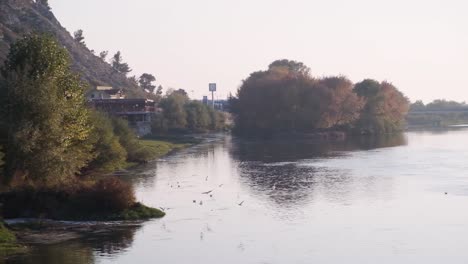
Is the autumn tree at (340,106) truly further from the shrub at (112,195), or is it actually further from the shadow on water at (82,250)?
the shadow on water at (82,250)

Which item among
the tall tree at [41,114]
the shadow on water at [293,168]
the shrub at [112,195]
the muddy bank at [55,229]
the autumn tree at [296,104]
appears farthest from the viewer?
the autumn tree at [296,104]

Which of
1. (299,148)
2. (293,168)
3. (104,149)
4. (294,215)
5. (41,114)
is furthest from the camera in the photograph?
(299,148)

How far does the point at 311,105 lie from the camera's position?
533 ft

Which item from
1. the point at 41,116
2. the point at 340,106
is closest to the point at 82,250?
the point at 41,116

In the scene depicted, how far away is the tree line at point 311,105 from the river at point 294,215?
62.8m

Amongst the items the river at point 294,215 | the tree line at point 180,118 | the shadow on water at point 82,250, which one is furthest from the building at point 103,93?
the shadow on water at point 82,250

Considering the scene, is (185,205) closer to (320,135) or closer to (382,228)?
(382,228)

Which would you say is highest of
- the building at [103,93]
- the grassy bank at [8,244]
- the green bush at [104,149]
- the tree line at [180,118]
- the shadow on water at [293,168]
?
the building at [103,93]

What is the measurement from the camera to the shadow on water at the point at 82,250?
40188 millimetres

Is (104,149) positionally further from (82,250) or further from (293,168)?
(82,250)

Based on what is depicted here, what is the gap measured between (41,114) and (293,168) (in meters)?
39.5

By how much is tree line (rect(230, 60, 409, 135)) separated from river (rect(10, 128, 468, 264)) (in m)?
62.8

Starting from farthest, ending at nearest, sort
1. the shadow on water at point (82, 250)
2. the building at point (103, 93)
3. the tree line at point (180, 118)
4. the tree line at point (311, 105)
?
the tree line at point (180, 118) < the building at point (103, 93) < the tree line at point (311, 105) < the shadow on water at point (82, 250)

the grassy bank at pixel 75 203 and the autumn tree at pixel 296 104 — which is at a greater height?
the autumn tree at pixel 296 104
